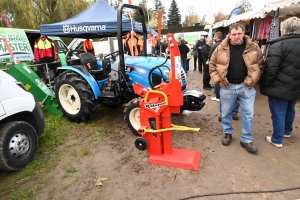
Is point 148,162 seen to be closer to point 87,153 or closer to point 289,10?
point 87,153

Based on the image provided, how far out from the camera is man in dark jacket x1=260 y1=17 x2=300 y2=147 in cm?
263

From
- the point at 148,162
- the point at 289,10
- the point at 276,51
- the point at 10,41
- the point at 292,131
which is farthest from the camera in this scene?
the point at 10,41

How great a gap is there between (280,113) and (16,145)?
3642mm

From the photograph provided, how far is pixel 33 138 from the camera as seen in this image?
123 inches

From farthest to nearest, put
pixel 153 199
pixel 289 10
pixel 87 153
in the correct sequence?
pixel 289 10, pixel 87 153, pixel 153 199

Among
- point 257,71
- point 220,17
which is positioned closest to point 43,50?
point 257,71

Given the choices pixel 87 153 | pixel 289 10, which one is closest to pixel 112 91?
pixel 87 153

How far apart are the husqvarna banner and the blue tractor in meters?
3.41

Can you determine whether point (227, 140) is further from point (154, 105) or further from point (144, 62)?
point (144, 62)

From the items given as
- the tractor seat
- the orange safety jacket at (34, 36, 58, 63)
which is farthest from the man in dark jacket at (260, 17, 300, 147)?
the orange safety jacket at (34, 36, 58, 63)

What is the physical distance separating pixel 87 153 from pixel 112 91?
136 cm

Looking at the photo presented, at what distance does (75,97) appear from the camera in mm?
4457

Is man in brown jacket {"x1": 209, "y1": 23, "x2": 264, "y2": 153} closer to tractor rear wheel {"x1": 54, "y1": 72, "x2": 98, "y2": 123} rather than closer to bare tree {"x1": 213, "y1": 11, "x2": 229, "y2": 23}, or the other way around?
tractor rear wheel {"x1": 54, "y1": 72, "x2": 98, "y2": 123}

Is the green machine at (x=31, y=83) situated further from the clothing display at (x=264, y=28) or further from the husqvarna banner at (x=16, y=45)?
the clothing display at (x=264, y=28)
